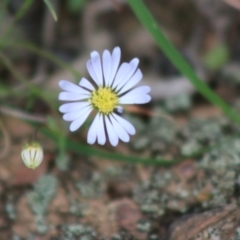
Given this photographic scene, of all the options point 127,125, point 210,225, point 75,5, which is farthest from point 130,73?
point 75,5

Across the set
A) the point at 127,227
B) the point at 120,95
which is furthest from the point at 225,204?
the point at 120,95

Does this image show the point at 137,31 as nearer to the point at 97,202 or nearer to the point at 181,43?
the point at 181,43

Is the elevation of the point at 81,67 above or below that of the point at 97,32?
below

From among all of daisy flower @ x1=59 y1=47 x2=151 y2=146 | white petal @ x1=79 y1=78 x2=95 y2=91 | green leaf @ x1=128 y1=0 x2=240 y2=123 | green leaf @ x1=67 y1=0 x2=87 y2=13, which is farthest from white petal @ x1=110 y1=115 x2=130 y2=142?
green leaf @ x1=67 y1=0 x2=87 y2=13

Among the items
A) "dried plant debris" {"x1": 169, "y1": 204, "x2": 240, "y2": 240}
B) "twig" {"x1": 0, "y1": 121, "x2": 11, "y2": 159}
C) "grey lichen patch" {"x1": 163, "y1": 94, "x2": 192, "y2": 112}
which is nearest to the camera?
"dried plant debris" {"x1": 169, "y1": 204, "x2": 240, "y2": 240}

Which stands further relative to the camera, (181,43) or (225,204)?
(181,43)

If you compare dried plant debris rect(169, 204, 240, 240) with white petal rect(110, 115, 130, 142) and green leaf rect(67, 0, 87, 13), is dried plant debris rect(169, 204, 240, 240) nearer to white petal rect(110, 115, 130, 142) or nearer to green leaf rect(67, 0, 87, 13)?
white petal rect(110, 115, 130, 142)
